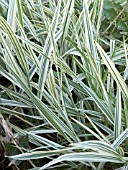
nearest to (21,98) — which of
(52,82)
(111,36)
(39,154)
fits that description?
(52,82)

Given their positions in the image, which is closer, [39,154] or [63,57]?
[39,154]

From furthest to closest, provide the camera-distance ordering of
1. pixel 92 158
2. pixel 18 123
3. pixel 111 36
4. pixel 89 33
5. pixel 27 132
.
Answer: pixel 111 36 < pixel 18 123 < pixel 89 33 < pixel 27 132 < pixel 92 158

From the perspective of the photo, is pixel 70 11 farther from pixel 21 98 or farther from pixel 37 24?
pixel 21 98

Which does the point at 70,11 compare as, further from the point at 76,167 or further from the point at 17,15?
the point at 76,167

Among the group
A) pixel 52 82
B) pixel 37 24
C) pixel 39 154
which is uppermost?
pixel 37 24

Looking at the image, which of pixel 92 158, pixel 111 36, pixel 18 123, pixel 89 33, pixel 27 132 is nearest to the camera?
pixel 92 158

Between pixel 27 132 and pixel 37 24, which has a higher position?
pixel 37 24

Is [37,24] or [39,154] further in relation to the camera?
[37,24]

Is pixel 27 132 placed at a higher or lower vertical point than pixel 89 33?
lower

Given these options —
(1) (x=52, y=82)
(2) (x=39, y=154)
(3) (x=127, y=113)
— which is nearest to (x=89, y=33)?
(1) (x=52, y=82)

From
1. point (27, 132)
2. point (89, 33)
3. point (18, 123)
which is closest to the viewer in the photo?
point (27, 132)
